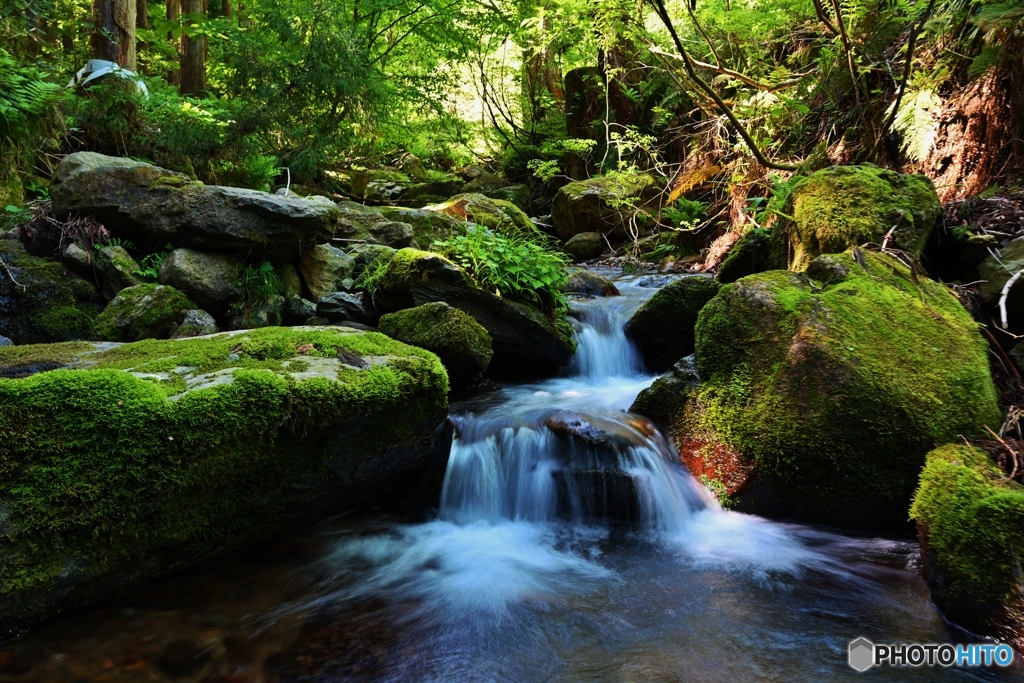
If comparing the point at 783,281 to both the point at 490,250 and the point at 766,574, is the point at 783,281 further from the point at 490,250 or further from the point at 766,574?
the point at 490,250

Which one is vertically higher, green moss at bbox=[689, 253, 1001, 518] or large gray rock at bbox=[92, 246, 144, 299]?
large gray rock at bbox=[92, 246, 144, 299]

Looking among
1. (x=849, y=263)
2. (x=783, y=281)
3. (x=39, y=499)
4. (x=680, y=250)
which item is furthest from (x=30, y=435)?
(x=680, y=250)

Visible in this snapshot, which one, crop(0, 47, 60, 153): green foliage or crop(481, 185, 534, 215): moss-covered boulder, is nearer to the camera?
crop(0, 47, 60, 153): green foliage

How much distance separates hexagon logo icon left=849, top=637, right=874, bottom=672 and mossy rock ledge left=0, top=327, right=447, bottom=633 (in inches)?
105

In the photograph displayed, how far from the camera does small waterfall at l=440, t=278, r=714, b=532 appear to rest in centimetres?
395

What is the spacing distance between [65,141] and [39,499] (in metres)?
7.12

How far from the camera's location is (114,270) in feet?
17.7

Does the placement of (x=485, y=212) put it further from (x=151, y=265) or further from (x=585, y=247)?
(x=151, y=265)

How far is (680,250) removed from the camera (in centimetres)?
1040

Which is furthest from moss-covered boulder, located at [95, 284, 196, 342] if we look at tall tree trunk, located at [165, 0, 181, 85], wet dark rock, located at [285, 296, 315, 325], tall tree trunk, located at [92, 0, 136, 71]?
tall tree trunk, located at [165, 0, 181, 85]

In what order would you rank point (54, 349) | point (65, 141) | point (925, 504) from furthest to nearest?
point (65, 141)
point (54, 349)
point (925, 504)

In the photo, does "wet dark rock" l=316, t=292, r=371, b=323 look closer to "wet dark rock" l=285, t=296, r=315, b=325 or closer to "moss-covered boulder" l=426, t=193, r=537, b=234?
"wet dark rock" l=285, t=296, r=315, b=325

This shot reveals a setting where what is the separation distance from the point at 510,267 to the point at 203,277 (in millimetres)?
3136

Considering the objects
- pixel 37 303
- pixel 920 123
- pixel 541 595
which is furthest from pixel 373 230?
pixel 920 123
